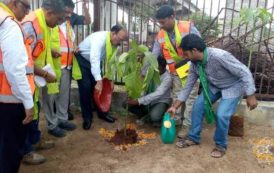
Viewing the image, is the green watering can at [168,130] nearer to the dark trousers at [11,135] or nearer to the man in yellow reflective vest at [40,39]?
the man in yellow reflective vest at [40,39]

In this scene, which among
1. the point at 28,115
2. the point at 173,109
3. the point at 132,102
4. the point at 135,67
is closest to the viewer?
the point at 28,115

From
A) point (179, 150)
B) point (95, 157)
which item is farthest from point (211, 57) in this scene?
point (95, 157)

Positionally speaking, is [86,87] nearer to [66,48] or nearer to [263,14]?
[66,48]

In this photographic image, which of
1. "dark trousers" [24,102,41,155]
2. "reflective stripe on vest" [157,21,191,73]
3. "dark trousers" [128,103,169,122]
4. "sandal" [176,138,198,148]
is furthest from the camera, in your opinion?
"dark trousers" [128,103,169,122]

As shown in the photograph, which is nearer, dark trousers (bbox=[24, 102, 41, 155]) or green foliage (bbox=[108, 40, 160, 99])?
dark trousers (bbox=[24, 102, 41, 155])

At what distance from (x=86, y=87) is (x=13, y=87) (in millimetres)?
2234

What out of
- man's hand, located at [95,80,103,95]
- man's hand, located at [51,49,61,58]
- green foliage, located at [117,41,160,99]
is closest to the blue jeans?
green foliage, located at [117,41,160,99]

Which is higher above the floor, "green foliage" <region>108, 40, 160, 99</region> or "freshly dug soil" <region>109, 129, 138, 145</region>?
"green foliage" <region>108, 40, 160, 99</region>

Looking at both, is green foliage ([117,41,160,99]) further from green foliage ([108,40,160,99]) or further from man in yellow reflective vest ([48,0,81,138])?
man in yellow reflective vest ([48,0,81,138])

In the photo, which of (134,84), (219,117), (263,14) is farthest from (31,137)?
(263,14)

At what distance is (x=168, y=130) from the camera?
4.51 metres

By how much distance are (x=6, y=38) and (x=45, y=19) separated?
119 cm

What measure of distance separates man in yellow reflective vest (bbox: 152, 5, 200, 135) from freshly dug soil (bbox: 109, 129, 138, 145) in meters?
0.72

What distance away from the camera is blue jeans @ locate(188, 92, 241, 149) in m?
4.12
